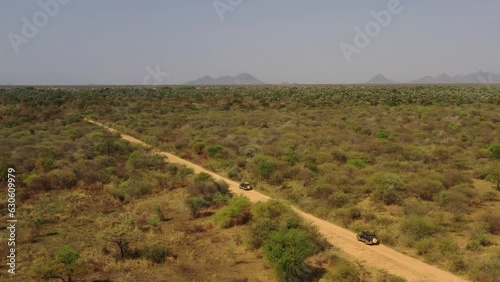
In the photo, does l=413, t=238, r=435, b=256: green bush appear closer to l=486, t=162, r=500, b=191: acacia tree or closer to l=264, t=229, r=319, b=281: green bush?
l=264, t=229, r=319, b=281: green bush

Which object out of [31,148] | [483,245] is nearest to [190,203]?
[483,245]

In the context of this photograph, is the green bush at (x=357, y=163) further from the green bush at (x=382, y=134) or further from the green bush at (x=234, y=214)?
the green bush at (x=234, y=214)

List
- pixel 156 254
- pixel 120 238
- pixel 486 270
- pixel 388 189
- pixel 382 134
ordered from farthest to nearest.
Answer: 1. pixel 382 134
2. pixel 388 189
3. pixel 120 238
4. pixel 156 254
5. pixel 486 270

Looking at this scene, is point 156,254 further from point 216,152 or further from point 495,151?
point 495,151

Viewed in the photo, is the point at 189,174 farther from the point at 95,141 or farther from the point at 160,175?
the point at 95,141

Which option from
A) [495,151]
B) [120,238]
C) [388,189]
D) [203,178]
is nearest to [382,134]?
[495,151]
